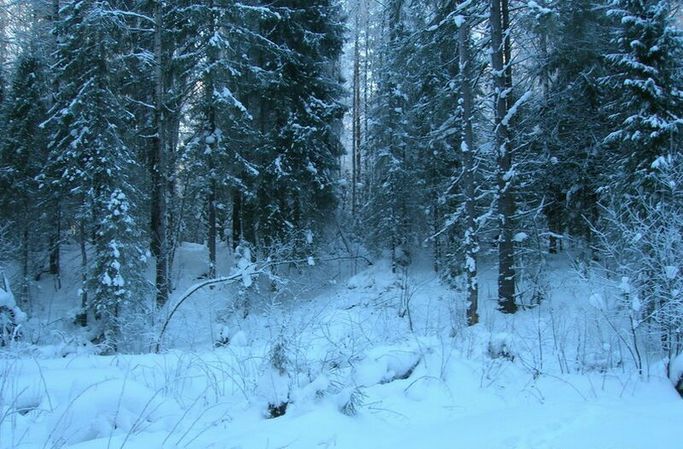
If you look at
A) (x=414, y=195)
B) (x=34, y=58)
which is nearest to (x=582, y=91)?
(x=414, y=195)

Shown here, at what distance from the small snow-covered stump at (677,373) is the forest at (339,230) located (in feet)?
0.06

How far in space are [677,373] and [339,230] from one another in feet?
51.8

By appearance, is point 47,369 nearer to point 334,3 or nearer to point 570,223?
point 570,223

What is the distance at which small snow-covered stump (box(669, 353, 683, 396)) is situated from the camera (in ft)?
13.7

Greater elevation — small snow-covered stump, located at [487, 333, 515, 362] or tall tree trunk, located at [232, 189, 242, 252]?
tall tree trunk, located at [232, 189, 242, 252]

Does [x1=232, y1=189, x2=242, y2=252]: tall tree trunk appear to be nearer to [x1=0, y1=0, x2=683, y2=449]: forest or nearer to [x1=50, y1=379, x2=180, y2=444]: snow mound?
[x1=0, y1=0, x2=683, y2=449]: forest

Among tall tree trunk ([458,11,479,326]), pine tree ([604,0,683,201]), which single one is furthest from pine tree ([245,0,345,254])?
pine tree ([604,0,683,201])

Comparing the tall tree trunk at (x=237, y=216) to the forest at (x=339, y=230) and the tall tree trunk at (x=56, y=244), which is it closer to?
the forest at (x=339, y=230)

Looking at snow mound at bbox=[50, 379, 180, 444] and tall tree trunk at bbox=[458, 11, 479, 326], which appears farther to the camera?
tall tree trunk at bbox=[458, 11, 479, 326]

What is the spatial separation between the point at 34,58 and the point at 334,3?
11.7 m

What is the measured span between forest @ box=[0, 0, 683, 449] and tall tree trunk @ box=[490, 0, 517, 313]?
6 cm

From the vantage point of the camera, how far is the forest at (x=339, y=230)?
3.82 m

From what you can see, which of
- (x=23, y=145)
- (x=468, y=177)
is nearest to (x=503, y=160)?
(x=468, y=177)

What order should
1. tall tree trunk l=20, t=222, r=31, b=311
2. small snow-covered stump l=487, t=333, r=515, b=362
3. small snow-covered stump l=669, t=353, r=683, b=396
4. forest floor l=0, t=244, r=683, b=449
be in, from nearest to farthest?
forest floor l=0, t=244, r=683, b=449 < small snow-covered stump l=669, t=353, r=683, b=396 < small snow-covered stump l=487, t=333, r=515, b=362 < tall tree trunk l=20, t=222, r=31, b=311
